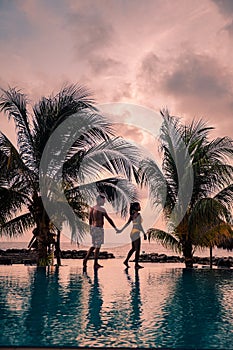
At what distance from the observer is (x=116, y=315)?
5348 mm

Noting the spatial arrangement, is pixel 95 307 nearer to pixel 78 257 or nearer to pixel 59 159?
pixel 59 159

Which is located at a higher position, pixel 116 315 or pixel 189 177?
pixel 189 177

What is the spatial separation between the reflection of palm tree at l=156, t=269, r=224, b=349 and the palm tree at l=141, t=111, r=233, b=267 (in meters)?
5.46

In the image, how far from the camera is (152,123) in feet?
47.9

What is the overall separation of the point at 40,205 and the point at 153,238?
158 inches

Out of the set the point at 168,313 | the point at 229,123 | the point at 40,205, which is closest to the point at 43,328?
the point at 168,313

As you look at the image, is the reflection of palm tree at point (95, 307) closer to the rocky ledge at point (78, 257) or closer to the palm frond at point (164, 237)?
the palm frond at point (164, 237)

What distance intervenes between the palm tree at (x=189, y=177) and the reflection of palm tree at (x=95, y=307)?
5.86 m

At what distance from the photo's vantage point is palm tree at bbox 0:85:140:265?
43.5ft

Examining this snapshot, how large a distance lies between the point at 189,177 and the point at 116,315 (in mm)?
8921

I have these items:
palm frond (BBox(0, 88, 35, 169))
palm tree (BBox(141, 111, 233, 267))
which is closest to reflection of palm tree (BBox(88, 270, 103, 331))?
palm tree (BBox(141, 111, 233, 267))

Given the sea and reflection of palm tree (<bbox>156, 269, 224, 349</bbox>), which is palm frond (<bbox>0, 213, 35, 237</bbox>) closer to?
the sea

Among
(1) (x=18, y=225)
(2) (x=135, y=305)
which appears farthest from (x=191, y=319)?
(1) (x=18, y=225)

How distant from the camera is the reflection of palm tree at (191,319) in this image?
4.11 m
